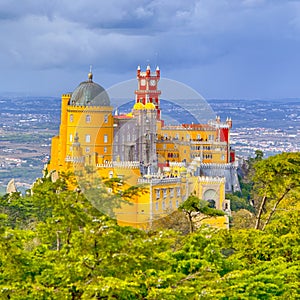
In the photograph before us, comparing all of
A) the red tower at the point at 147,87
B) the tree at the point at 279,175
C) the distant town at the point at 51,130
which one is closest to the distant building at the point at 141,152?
the red tower at the point at 147,87

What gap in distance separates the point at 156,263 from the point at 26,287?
2611 millimetres

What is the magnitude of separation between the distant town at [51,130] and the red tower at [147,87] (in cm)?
784

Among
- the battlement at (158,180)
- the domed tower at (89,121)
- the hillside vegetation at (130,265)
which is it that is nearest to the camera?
the hillside vegetation at (130,265)

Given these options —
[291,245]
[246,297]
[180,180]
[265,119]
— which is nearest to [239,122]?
[265,119]

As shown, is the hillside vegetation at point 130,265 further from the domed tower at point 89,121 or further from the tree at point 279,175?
Answer: the domed tower at point 89,121

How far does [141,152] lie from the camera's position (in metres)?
46.6

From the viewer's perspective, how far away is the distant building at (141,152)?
38.5 meters

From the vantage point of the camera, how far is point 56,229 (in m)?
16.8

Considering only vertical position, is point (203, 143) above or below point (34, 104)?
below

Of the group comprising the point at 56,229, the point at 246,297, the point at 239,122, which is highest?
the point at 239,122

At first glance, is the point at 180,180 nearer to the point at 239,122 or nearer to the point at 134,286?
the point at 134,286

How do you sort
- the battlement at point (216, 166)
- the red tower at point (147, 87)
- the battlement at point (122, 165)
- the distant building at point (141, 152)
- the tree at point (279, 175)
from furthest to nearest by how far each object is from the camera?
the red tower at point (147, 87), the battlement at point (216, 166), the battlement at point (122, 165), the distant building at point (141, 152), the tree at point (279, 175)

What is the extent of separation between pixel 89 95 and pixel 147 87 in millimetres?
14092

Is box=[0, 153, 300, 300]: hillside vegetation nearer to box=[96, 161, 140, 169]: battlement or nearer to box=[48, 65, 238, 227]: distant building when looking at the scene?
box=[48, 65, 238, 227]: distant building
